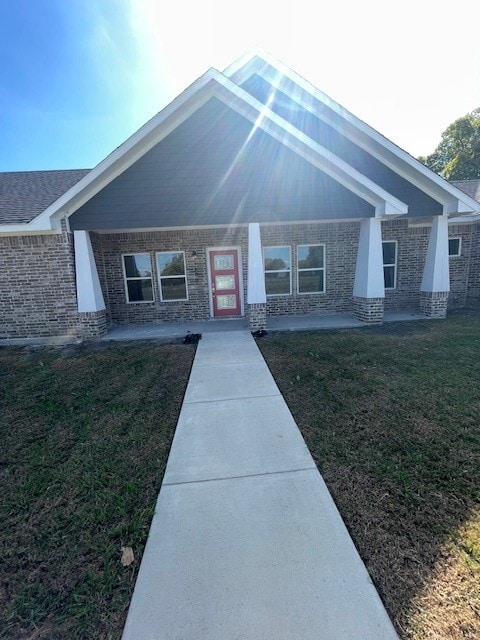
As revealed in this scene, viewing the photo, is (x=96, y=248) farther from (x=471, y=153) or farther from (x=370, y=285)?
(x=471, y=153)

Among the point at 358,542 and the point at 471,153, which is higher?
the point at 471,153

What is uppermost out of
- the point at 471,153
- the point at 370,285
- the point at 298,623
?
the point at 471,153

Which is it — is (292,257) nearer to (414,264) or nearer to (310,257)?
(310,257)

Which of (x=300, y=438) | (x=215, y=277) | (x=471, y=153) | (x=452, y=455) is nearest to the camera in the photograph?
(x=452, y=455)

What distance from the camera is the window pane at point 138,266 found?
1005 centimetres

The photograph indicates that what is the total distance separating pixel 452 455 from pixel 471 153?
1360 inches

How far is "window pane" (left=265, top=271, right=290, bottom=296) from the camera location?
10304 millimetres

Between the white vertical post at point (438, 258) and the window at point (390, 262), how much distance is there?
125 centimetres

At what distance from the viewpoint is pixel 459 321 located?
8.81 meters

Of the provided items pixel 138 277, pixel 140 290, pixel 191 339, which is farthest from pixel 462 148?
pixel 191 339

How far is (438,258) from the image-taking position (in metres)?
9.16

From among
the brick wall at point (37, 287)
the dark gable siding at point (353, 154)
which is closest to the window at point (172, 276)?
the brick wall at point (37, 287)

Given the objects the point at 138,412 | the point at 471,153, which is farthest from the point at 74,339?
the point at 471,153

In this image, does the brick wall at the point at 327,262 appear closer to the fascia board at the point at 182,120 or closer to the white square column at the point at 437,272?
the fascia board at the point at 182,120
